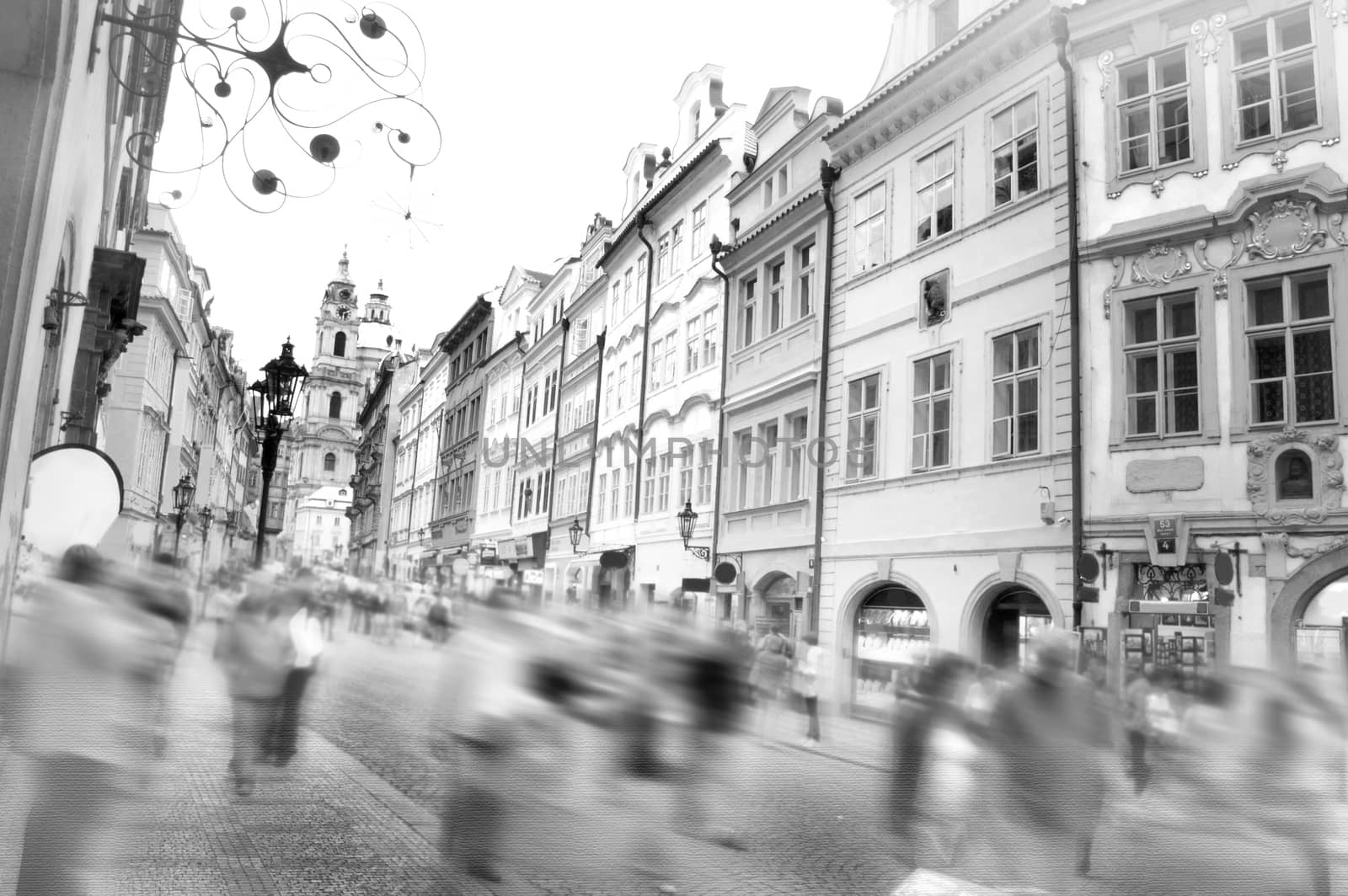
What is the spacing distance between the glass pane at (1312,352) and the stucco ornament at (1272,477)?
675 millimetres

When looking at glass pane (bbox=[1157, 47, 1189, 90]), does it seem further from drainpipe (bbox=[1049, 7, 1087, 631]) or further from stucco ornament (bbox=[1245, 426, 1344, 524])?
stucco ornament (bbox=[1245, 426, 1344, 524])

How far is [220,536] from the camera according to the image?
401 cm

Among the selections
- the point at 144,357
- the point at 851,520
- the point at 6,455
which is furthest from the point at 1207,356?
the point at 144,357

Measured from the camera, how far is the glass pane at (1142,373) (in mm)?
12414

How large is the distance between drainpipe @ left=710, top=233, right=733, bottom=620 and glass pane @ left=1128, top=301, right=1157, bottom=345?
966cm

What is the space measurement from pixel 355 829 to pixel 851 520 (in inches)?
494

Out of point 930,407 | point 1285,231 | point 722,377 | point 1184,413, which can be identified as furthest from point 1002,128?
point 722,377

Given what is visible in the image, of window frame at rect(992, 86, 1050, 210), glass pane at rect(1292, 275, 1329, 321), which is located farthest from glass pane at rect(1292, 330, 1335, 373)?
window frame at rect(992, 86, 1050, 210)

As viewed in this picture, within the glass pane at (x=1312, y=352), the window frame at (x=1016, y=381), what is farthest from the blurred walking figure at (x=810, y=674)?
the glass pane at (x=1312, y=352)

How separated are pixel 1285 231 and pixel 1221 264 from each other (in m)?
0.68

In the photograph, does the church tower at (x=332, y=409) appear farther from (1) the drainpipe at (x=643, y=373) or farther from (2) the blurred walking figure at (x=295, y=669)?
(2) the blurred walking figure at (x=295, y=669)

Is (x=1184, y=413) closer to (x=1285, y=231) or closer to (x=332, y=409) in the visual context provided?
(x=1285, y=231)

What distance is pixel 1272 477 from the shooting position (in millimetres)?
11070

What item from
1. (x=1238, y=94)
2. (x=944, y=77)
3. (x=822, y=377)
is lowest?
(x=822, y=377)
